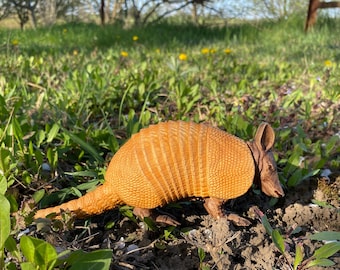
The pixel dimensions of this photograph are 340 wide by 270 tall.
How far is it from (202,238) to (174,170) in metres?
0.31

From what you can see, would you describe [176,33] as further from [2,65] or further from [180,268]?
[180,268]

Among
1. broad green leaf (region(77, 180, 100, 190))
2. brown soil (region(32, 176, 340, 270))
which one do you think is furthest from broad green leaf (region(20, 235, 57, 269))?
broad green leaf (region(77, 180, 100, 190))

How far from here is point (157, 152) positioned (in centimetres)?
174

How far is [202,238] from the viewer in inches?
69.6

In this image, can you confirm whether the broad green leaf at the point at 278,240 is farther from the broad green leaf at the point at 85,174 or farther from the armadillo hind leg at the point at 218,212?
the broad green leaf at the point at 85,174

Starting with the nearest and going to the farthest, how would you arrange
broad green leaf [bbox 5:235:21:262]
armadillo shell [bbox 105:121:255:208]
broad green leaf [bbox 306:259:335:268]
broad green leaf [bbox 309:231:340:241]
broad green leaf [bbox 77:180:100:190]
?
broad green leaf [bbox 5:235:21:262] → broad green leaf [bbox 306:259:335:268] → broad green leaf [bbox 309:231:340:241] → armadillo shell [bbox 105:121:255:208] → broad green leaf [bbox 77:180:100:190]

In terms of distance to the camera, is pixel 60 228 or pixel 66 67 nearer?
pixel 60 228

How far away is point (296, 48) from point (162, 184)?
568 cm

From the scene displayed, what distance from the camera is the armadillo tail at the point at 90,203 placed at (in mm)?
1786

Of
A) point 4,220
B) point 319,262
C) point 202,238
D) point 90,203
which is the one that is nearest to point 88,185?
point 90,203

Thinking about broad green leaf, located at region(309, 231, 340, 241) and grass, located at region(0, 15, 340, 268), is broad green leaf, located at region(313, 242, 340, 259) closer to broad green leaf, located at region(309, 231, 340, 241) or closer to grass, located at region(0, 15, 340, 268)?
broad green leaf, located at region(309, 231, 340, 241)

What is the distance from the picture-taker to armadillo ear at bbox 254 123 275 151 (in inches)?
72.9

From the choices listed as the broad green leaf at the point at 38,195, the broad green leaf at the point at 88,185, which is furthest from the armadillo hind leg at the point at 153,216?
the broad green leaf at the point at 38,195

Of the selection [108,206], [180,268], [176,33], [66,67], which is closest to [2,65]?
[66,67]
